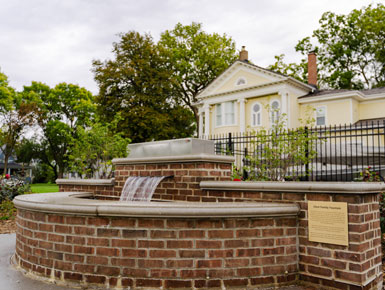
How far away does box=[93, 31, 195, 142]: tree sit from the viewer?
26.8 m

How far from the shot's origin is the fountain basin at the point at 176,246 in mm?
3607

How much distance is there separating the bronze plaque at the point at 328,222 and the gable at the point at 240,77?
742 inches

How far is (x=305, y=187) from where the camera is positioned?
388 centimetres

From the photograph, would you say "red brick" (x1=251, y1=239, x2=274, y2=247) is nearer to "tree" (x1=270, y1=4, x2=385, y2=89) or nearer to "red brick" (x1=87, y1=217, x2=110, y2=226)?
"red brick" (x1=87, y1=217, x2=110, y2=226)

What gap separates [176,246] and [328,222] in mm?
1719

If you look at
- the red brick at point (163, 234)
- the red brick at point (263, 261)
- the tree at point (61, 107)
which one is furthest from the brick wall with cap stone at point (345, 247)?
the tree at point (61, 107)

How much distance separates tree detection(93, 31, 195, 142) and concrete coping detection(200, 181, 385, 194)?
22040mm

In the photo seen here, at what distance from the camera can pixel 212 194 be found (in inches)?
192

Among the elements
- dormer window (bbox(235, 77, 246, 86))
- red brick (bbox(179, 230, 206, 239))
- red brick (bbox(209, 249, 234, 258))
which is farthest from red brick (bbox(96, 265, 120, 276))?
dormer window (bbox(235, 77, 246, 86))

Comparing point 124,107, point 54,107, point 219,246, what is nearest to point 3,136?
point 54,107

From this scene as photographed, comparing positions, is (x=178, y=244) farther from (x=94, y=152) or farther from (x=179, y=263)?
(x=94, y=152)

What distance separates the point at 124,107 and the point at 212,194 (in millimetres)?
23564

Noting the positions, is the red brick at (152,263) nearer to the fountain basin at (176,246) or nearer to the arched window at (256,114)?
the fountain basin at (176,246)

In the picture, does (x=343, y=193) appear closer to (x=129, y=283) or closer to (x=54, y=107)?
(x=129, y=283)
